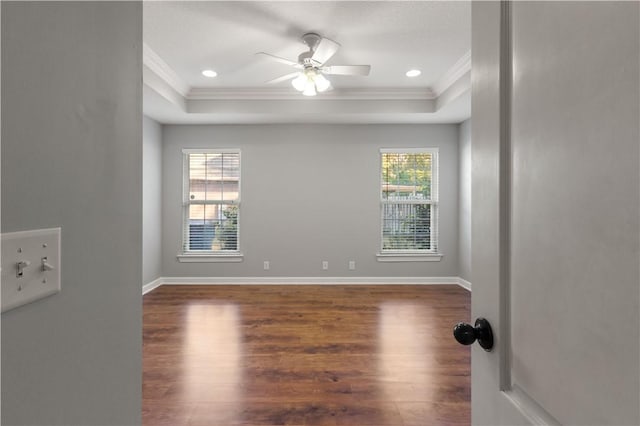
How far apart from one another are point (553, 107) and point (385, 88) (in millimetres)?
3990

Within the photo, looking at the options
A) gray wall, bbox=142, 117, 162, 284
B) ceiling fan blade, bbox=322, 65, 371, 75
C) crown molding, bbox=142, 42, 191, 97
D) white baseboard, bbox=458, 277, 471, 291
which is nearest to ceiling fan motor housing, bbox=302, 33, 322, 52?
ceiling fan blade, bbox=322, 65, 371, 75

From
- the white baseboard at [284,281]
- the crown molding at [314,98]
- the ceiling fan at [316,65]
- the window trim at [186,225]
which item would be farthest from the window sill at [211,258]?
the ceiling fan at [316,65]

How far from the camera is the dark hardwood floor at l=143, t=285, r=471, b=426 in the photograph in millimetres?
1826

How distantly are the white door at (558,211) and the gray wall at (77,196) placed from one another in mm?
803

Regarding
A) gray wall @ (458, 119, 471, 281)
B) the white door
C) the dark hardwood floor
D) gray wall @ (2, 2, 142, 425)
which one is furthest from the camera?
gray wall @ (458, 119, 471, 281)

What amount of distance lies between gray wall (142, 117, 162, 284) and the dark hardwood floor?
28.5 inches

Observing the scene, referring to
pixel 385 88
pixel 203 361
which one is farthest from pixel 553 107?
pixel 385 88

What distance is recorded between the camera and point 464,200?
4.62m

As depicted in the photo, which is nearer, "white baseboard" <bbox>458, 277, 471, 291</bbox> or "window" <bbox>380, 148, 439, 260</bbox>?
"white baseboard" <bbox>458, 277, 471, 291</bbox>

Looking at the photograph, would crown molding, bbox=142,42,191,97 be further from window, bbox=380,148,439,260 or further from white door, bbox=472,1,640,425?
white door, bbox=472,1,640,425

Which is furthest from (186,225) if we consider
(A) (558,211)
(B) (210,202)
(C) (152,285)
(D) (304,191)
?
(A) (558,211)

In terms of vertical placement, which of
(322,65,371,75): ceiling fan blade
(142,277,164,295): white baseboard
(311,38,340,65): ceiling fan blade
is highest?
(311,38,340,65): ceiling fan blade

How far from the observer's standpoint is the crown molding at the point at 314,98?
4.14 metres

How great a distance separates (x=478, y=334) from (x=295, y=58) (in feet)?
10.9
